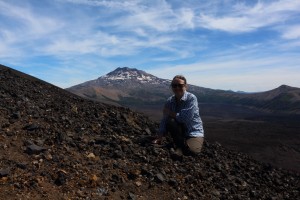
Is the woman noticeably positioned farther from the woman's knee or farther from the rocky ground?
the rocky ground

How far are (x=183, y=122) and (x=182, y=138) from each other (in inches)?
17.1

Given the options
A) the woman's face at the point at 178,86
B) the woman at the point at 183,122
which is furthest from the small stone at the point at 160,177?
the woman's face at the point at 178,86

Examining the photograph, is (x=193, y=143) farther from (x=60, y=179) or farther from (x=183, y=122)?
(x=60, y=179)

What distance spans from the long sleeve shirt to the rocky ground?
65cm

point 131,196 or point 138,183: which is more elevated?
point 138,183

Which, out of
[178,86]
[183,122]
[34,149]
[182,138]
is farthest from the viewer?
[182,138]

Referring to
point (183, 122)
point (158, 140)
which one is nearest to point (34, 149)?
point (158, 140)

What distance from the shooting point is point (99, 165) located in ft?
26.3

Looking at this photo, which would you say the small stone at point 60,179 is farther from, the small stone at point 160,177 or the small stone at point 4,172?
the small stone at point 160,177

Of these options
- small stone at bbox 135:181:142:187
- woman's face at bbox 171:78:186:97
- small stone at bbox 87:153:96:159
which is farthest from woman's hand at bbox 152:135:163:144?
small stone at bbox 135:181:142:187

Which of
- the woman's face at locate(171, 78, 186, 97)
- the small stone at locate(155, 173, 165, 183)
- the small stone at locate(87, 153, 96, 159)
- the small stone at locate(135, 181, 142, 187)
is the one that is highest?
the woman's face at locate(171, 78, 186, 97)

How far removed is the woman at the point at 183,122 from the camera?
970 cm

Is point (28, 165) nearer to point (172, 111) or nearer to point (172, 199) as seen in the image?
point (172, 199)

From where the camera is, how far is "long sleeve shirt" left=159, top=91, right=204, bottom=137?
31.8 ft
